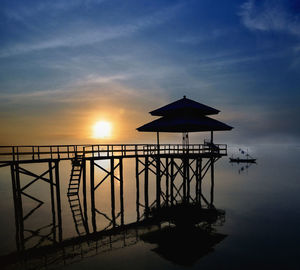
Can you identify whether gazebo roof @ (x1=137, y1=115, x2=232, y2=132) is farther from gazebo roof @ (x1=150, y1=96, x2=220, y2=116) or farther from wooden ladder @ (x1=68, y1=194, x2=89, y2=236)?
wooden ladder @ (x1=68, y1=194, x2=89, y2=236)

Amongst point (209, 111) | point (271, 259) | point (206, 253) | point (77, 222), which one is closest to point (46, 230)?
point (77, 222)

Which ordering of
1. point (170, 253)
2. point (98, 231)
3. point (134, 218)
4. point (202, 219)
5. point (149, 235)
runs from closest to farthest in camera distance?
1. point (170, 253)
2. point (149, 235)
3. point (98, 231)
4. point (202, 219)
5. point (134, 218)

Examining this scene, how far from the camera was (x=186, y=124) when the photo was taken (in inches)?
615

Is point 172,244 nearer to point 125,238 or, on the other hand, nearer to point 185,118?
point 125,238

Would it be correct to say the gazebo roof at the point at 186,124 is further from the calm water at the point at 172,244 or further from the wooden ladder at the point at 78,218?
the wooden ladder at the point at 78,218

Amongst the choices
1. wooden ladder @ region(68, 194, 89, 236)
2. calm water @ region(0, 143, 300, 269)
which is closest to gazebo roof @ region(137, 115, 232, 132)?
calm water @ region(0, 143, 300, 269)

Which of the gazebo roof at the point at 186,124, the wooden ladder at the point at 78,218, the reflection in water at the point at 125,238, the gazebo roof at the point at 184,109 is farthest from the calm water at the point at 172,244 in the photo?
the gazebo roof at the point at 184,109

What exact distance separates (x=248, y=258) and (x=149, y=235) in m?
5.75

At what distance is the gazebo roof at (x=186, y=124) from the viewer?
627 inches

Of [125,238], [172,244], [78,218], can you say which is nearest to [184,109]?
[172,244]

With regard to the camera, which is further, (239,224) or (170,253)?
(239,224)

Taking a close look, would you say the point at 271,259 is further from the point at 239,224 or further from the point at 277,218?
the point at 277,218

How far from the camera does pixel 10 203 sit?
957 inches

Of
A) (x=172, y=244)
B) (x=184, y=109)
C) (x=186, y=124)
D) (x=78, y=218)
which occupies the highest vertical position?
(x=184, y=109)
